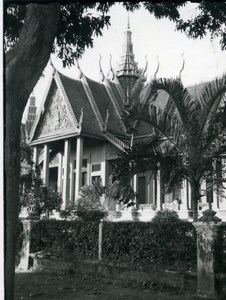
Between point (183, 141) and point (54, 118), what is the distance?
1599cm

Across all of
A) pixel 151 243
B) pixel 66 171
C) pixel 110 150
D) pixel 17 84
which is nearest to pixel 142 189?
pixel 110 150

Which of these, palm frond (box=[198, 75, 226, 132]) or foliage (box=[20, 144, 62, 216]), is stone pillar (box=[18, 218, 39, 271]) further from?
palm frond (box=[198, 75, 226, 132])

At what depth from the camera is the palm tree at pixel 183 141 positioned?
851 centimetres

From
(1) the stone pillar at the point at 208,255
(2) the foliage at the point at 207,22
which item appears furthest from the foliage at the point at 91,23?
(1) the stone pillar at the point at 208,255

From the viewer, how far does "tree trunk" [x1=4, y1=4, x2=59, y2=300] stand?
15.1 feet

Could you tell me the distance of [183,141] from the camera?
8719 mm

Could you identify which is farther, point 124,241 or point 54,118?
point 54,118

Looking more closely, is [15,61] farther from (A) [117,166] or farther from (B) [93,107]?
(B) [93,107]

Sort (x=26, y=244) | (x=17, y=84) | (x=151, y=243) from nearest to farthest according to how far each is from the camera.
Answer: (x=17, y=84), (x=151, y=243), (x=26, y=244)

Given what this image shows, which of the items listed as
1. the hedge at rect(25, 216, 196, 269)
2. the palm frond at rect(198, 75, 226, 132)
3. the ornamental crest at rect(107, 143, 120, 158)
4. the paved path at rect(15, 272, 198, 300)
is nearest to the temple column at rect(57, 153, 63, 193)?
the ornamental crest at rect(107, 143, 120, 158)

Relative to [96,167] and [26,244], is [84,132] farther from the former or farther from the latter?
[26,244]

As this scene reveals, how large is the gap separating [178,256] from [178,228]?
56 centimetres

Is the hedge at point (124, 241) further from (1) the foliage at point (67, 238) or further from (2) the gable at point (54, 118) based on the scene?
(2) the gable at point (54, 118)

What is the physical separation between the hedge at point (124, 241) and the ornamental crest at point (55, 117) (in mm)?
12327
